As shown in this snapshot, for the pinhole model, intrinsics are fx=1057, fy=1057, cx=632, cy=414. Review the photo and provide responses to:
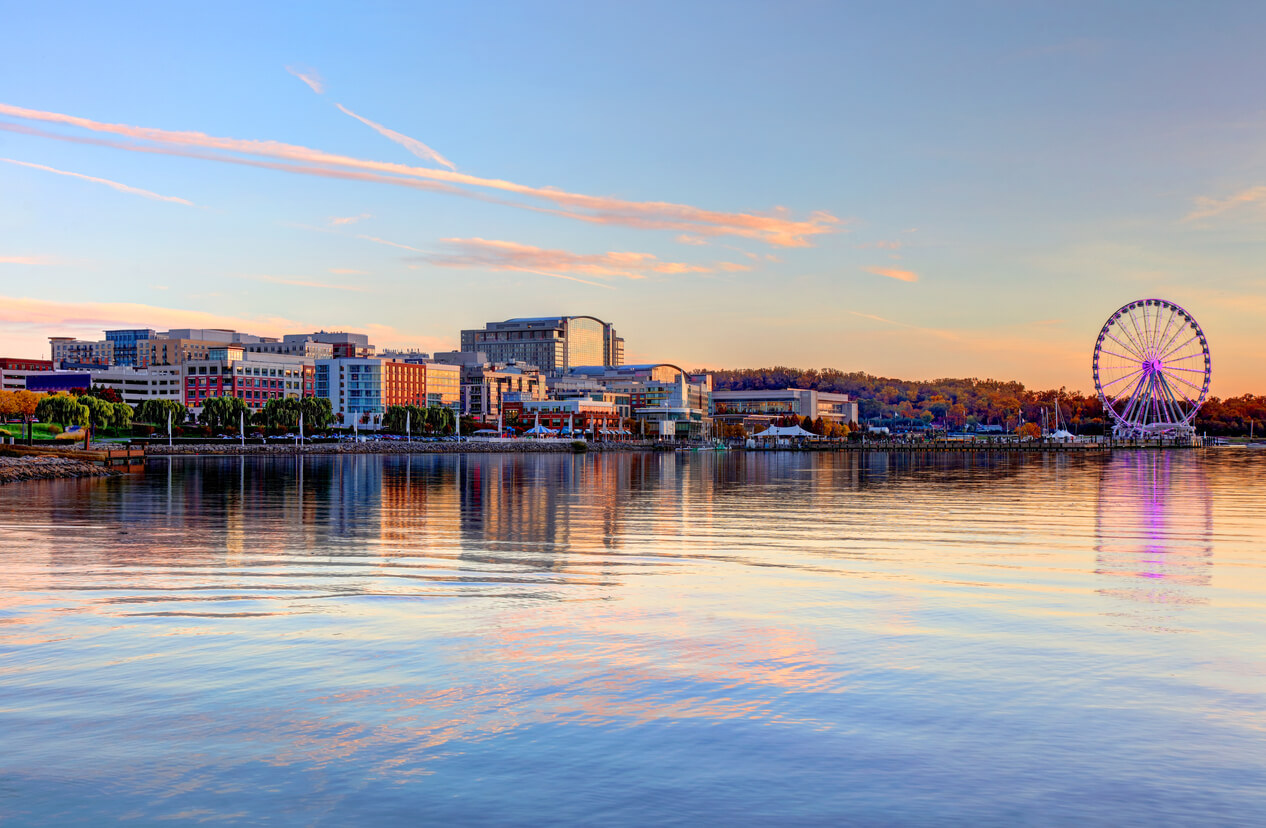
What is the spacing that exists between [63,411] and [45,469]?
76324 millimetres

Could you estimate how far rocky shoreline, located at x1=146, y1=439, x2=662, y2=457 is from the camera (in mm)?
145125

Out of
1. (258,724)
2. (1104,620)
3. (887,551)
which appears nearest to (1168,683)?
(1104,620)

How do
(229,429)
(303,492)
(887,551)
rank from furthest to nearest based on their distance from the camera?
(229,429)
(303,492)
(887,551)

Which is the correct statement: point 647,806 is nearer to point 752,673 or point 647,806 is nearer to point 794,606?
point 752,673

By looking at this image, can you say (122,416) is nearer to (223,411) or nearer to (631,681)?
(223,411)

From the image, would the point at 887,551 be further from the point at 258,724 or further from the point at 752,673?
the point at 258,724

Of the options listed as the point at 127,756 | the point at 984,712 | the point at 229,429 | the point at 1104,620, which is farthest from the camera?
the point at 229,429

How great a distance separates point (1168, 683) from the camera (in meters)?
14.6

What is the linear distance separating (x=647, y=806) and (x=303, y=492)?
171 feet

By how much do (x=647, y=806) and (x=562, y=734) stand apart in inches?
89.0

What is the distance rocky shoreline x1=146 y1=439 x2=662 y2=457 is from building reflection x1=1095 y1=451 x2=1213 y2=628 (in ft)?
394

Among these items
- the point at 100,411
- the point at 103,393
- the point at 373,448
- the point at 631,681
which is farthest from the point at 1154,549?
the point at 103,393

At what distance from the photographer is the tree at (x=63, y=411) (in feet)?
470

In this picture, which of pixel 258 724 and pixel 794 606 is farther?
pixel 794 606
